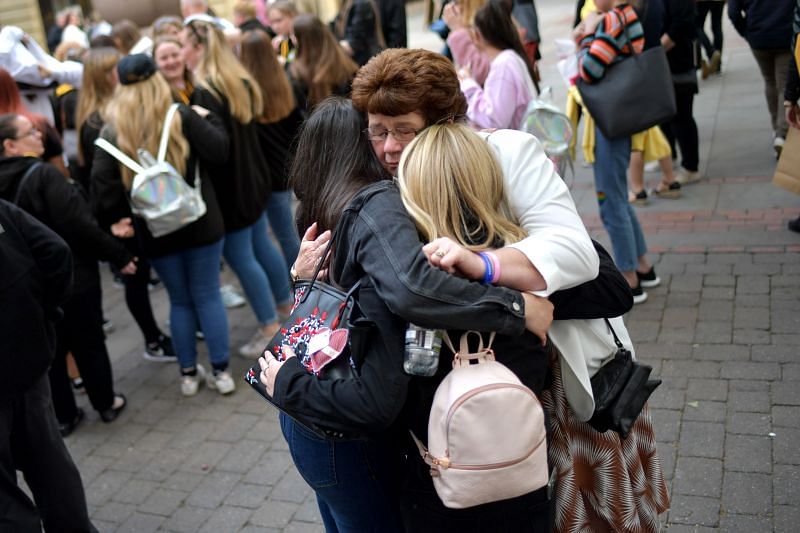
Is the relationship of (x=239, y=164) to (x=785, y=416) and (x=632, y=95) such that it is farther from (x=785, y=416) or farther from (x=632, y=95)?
(x=785, y=416)

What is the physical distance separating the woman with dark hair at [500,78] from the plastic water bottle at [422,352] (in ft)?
9.04

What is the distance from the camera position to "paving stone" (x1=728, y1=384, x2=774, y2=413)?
152 inches

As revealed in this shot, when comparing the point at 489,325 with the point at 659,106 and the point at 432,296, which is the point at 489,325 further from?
the point at 659,106

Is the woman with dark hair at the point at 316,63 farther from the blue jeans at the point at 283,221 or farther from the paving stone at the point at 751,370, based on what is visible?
the paving stone at the point at 751,370

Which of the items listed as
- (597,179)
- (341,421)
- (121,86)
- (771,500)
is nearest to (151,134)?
(121,86)

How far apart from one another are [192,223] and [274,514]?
1.77m

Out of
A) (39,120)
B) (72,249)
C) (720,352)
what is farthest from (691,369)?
(39,120)

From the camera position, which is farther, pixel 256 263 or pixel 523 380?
pixel 256 263

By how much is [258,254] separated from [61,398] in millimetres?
1620

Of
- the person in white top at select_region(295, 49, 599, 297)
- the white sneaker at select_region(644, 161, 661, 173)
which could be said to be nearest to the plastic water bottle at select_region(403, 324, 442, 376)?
the person in white top at select_region(295, 49, 599, 297)

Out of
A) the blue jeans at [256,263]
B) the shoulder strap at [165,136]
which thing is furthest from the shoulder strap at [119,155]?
the blue jeans at [256,263]

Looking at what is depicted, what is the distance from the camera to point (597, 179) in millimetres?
5141

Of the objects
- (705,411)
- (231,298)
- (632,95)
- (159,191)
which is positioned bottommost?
(231,298)

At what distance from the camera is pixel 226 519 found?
3.82 m
